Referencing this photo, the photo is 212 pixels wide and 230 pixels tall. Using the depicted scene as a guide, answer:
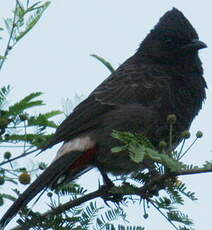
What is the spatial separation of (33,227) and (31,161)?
→ 0.54 meters

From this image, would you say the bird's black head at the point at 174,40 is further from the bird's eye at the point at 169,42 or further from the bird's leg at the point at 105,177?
the bird's leg at the point at 105,177

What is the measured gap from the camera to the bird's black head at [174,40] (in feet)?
19.2

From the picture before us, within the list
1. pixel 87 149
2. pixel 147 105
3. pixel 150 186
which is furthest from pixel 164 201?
pixel 147 105

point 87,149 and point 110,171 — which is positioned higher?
point 87,149

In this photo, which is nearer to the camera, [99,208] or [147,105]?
[99,208]

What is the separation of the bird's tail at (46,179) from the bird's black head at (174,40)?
1773 millimetres

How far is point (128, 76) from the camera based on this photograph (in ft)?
18.0

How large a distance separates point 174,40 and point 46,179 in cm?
254

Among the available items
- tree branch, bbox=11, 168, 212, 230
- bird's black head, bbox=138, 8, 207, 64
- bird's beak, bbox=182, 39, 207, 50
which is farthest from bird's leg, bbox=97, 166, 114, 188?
bird's beak, bbox=182, 39, 207, 50

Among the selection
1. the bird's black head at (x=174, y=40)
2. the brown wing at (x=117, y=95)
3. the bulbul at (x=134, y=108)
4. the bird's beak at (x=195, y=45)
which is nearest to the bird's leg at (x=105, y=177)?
the bulbul at (x=134, y=108)

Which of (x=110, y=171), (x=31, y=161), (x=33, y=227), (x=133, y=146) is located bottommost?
(x=110, y=171)

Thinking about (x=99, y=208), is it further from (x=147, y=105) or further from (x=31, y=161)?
(x=147, y=105)

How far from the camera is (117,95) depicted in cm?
525

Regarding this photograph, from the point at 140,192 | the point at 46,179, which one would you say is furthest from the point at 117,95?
the point at 140,192
